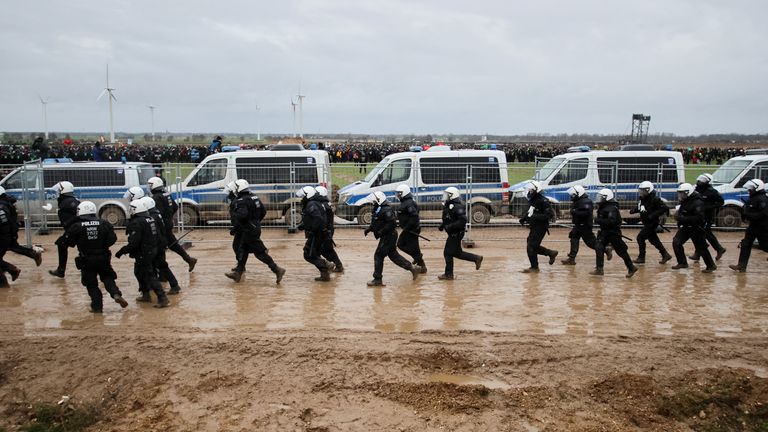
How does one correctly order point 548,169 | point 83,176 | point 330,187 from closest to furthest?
point 83,176, point 330,187, point 548,169

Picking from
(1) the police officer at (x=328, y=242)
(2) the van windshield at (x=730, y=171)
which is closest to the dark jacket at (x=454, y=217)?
(1) the police officer at (x=328, y=242)

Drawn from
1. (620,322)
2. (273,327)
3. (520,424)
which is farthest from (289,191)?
(520,424)

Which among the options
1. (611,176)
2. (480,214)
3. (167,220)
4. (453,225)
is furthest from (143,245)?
(611,176)

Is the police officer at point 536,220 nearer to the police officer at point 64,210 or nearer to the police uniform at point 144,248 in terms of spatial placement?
the police uniform at point 144,248

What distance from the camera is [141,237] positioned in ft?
27.1

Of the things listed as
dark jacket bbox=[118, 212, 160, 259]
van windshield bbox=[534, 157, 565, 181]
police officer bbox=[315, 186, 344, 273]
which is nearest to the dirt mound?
dark jacket bbox=[118, 212, 160, 259]

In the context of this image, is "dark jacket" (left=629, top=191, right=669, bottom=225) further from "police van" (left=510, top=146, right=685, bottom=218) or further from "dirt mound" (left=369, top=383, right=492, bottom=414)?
"dirt mound" (left=369, top=383, right=492, bottom=414)

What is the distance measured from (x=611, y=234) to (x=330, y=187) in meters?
7.62

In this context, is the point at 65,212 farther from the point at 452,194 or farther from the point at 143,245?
the point at 452,194

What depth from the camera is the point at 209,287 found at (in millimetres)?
9711

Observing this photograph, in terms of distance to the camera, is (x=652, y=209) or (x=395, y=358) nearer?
(x=395, y=358)

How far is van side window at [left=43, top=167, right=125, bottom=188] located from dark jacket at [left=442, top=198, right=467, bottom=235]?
9115 mm

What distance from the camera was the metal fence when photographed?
1483 cm

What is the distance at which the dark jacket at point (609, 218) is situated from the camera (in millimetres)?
10250
